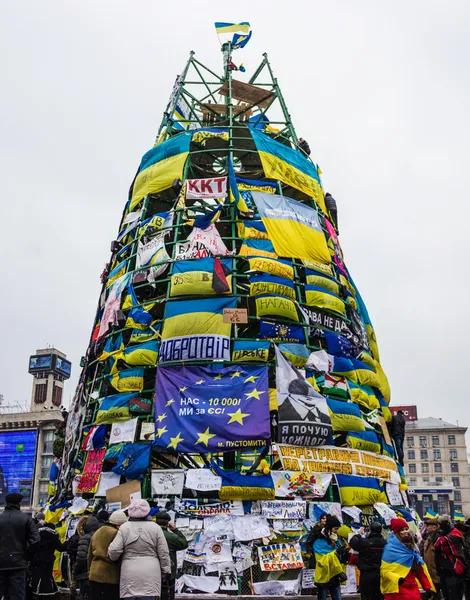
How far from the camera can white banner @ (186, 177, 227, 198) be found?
21453 millimetres

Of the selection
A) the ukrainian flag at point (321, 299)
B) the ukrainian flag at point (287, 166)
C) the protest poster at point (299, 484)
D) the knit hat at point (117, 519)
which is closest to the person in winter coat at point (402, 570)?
the knit hat at point (117, 519)

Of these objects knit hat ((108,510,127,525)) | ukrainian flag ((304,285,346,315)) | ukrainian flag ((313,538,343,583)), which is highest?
ukrainian flag ((304,285,346,315))

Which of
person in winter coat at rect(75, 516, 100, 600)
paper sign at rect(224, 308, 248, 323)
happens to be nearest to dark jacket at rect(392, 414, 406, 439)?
paper sign at rect(224, 308, 248, 323)

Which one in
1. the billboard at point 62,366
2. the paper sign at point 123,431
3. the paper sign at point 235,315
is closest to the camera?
the paper sign at point 123,431

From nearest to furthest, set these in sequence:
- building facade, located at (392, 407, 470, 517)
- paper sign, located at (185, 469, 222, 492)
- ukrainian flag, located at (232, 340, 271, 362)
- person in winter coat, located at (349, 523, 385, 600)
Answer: person in winter coat, located at (349, 523, 385, 600)
paper sign, located at (185, 469, 222, 492)
ukrainian flag, located at (232, 340, 271, 362)
building facade, located at (392, 407, 470, 517)

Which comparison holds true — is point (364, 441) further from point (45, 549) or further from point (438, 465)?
point (438, 465)

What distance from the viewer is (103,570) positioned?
7238mm

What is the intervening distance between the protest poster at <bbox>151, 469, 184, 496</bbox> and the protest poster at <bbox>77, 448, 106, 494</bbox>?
265 centimetres

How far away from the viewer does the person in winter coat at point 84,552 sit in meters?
10.7

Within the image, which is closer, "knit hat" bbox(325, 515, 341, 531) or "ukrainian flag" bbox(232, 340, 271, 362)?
"knit hat" bbox(325, 515, 341, 531)

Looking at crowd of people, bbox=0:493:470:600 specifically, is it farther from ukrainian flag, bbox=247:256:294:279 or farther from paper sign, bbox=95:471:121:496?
ukrainian flag, bbox=247:256:294:279

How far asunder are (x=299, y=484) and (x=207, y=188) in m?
10.7

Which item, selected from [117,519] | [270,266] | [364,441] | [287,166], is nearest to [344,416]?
[364,441]

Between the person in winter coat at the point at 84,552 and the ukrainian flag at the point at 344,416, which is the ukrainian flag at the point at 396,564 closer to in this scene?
the person in winter coat at the point at 84,552
